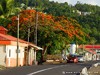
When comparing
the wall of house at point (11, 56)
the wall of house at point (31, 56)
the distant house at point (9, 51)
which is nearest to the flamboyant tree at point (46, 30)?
the wall of house at point (31, 56)

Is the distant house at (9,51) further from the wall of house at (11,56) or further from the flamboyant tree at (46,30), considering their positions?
the flamboyant tree at (46,30)

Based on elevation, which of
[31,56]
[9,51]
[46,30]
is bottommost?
[31,56]

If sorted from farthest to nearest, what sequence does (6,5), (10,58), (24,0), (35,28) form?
(24,0)
(35,28)
(6,5)
(10,58)

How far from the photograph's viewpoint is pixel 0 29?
55656 millimetres

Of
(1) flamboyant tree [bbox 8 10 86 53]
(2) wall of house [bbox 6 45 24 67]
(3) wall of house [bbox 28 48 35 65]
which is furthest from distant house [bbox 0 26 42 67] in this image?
(1) flamboyant tree [bbox 8 10 86 53]

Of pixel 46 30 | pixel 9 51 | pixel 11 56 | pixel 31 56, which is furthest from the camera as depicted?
pixel 46 30

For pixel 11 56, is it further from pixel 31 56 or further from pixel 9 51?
pixel 31 56

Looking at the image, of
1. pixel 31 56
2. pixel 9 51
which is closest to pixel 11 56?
pixel 9 51

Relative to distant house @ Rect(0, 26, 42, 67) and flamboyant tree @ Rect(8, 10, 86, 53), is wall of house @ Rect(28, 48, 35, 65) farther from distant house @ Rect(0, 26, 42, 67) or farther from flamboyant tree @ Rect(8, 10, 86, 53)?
flamboyant tree @ Rect(8, 10, 86, 53)

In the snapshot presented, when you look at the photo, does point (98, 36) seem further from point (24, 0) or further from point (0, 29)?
point (0, 29)

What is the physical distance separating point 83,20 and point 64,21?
248 ft

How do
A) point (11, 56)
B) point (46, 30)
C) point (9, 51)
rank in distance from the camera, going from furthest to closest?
point (46, 30)
point (11, 56)
point (9, 51)

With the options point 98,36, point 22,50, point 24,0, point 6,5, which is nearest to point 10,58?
point 22,50

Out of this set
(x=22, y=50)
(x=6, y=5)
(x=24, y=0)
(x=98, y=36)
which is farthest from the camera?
(x=98, y=36)
